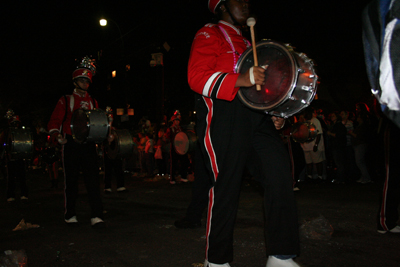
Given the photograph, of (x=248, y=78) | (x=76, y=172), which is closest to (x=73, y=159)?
(x=76, y=172)

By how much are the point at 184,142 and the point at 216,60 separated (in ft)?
23.8

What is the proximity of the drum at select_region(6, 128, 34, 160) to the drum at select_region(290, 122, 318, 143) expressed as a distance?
576cm

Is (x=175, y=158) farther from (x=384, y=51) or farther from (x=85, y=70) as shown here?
(x=384, y=51)

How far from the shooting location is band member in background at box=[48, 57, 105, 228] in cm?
517

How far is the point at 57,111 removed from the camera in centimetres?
532

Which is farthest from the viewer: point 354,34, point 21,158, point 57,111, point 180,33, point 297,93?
point 180,33

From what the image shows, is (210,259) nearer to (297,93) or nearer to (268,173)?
(268,173)

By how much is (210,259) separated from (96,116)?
10.6 feet

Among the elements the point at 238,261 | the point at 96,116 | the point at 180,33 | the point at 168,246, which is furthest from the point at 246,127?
the point at 180,33

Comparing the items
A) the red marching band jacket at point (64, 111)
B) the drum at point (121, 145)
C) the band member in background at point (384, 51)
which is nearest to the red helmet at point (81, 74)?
the red marching band jacket at point (64, 111)

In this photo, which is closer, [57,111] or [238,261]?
[238,261]

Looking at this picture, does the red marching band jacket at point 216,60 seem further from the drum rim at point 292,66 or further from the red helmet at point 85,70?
the red helmet at point 85,70

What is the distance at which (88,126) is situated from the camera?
5094 mm

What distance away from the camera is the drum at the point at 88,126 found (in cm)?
512
